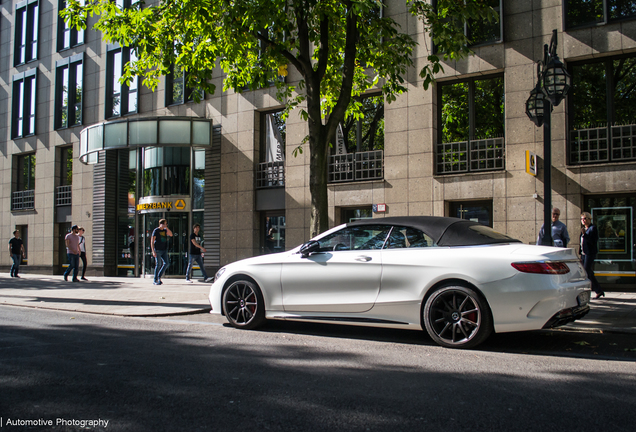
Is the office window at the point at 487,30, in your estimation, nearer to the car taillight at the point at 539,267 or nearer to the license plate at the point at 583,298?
the license plate at the point at 583,298

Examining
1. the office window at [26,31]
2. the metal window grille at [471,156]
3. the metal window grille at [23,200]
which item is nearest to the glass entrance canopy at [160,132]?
the metal window grille at [23,200]

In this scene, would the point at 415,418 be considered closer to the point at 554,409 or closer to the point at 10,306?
the point at 554,409

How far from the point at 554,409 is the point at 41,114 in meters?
26.7

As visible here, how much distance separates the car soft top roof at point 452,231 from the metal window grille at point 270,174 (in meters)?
11.6

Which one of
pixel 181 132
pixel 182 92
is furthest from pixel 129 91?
pixel 181 132

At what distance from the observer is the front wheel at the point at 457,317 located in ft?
18.9

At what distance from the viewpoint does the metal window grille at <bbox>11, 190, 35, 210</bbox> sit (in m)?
25.4

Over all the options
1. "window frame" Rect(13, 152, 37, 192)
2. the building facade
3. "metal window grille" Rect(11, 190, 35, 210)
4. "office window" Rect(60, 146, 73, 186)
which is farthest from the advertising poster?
"window frame" Rect(13, 152, 37, 192)

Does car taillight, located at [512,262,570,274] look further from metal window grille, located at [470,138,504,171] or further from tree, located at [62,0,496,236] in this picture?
metal window grille, located at [470,138,504,171]

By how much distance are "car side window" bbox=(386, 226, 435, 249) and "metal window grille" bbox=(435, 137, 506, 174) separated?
864 cm

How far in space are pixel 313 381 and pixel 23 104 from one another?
26.8 m

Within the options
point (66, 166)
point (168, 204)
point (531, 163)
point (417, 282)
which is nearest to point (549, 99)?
point (531, 163)

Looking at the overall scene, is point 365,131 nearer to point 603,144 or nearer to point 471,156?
point 471,156

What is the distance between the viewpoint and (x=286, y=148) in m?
17.8
